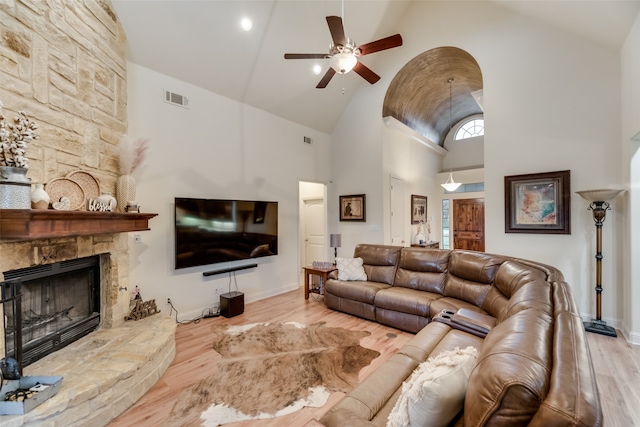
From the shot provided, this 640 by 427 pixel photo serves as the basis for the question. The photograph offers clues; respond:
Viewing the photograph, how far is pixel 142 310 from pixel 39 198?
157 cm

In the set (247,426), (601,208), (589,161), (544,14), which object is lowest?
(247,426)

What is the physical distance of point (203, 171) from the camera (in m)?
4.05

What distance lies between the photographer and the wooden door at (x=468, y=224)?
7.61 metres

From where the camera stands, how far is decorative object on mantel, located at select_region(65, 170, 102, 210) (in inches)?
96.3

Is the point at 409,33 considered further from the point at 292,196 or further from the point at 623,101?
the point at 292,196

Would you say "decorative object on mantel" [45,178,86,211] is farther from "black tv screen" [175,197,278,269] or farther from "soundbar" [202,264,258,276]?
"soundbar" [202,264,258,276]

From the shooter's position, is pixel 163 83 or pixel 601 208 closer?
pixel 601 208

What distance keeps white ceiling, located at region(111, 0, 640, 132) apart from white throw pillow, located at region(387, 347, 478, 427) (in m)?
3.89

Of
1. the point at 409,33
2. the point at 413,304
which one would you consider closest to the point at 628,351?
the point at 413,304

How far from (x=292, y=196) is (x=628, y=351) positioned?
15.8 ft

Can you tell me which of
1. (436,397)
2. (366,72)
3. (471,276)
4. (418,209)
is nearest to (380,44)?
(366,72)

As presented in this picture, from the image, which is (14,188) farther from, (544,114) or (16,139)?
(544,114)

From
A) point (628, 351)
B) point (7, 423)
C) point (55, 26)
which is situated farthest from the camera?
point (628, 351)

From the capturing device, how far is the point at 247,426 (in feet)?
6.32
